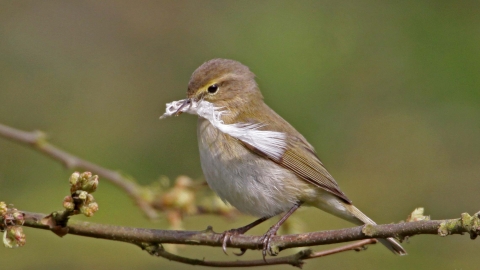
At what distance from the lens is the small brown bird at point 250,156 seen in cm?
397

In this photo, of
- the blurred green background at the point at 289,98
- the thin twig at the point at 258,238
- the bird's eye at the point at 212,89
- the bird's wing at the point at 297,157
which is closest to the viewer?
the thin twig at the point at 258,238

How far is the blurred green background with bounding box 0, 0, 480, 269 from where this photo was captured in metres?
5.66

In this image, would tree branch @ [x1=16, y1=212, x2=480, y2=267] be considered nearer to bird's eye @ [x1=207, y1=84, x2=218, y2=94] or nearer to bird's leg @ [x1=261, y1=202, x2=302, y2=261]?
bird's leg @ [x1=261, y1=202, x2=302, y2=261]

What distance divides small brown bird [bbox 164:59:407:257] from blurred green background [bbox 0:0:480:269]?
3.51ft

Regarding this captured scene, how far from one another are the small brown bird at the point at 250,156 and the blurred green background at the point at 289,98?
107 centimetres

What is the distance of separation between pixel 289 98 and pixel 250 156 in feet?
8.56

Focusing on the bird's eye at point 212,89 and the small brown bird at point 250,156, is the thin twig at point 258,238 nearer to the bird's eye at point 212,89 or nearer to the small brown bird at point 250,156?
the small brown bird at point 250,156

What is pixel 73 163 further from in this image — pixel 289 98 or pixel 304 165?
pixel 289 98

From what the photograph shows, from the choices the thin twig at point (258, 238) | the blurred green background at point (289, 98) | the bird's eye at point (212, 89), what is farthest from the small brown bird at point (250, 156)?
the blurred green background at point (289, 98)

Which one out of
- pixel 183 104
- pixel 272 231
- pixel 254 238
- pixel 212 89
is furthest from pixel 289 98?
pixel 254 238

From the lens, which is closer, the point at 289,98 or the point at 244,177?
the point at 244,177

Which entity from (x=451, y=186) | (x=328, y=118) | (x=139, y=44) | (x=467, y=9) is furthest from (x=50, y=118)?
(x=467, y=9)

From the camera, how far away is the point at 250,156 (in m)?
4.04

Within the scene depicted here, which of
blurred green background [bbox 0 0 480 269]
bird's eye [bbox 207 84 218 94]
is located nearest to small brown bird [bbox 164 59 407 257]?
bird's eye [bbox 207 84 218 94]
